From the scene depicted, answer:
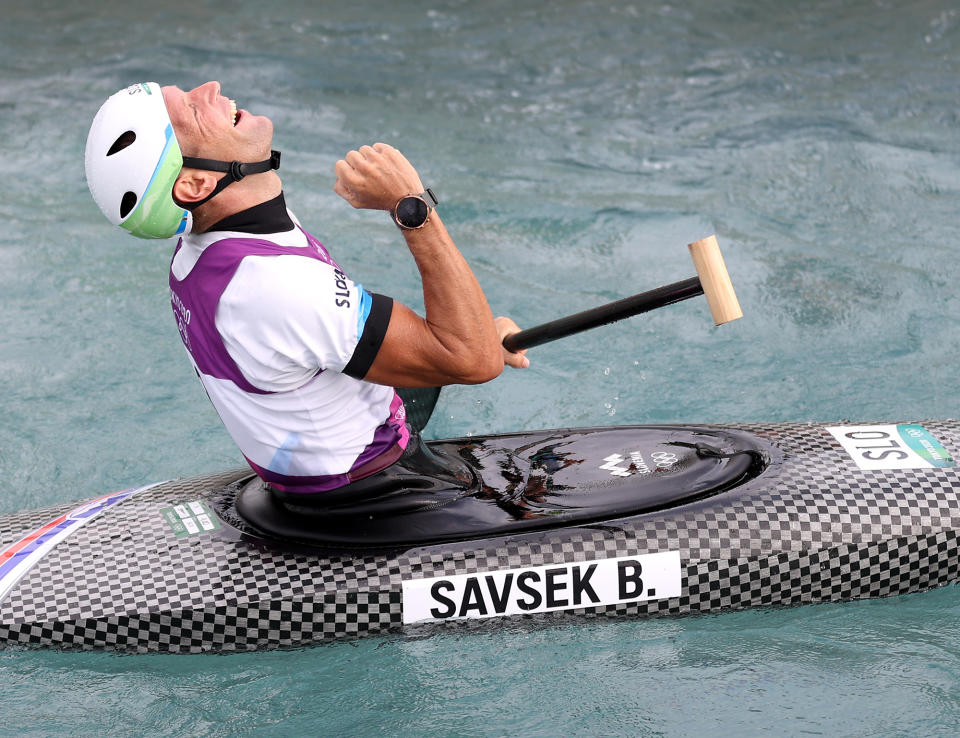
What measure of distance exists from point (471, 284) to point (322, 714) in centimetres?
125

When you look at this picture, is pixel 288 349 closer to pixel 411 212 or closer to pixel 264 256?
pixel 264 256

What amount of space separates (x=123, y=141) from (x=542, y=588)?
151cm

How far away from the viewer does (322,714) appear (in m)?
2.96

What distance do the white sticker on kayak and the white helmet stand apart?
3.83 feet

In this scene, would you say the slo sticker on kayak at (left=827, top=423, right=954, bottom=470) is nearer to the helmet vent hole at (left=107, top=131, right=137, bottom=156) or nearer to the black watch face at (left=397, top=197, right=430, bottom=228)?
the black watch face at (left=397, top=197, right=430, bottom=228)

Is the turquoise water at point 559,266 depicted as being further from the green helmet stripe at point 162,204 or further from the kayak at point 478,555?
the green helmet stripe at point 162,204

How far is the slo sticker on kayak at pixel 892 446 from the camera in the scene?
3.21 meters

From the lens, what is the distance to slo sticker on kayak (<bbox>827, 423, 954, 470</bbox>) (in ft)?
10.5

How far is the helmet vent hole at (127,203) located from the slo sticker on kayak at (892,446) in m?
2.08

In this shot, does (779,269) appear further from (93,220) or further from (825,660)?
(93,220)

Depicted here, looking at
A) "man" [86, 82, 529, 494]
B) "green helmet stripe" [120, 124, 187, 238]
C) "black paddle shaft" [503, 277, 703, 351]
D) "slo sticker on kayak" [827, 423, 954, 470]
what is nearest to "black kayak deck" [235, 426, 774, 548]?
"slo sticker on kayak" [827, 423, 954, 470]

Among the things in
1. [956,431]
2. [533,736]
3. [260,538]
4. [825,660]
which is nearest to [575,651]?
[533,736]

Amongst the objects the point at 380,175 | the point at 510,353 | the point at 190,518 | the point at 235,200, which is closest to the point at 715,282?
the point at 510,353

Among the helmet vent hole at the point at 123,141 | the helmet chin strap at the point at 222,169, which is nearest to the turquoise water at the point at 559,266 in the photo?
the helmet chin strap at the point at 222,169
